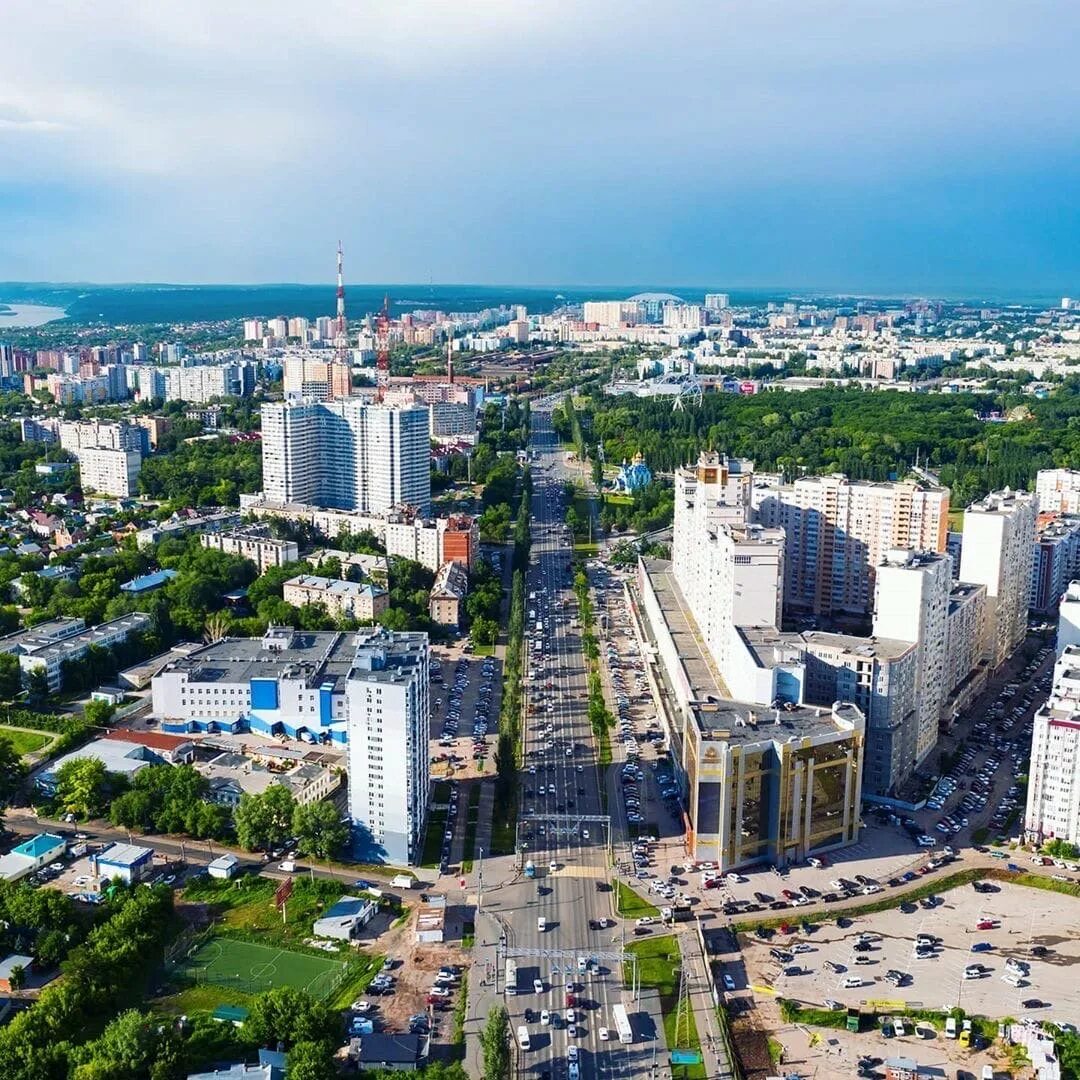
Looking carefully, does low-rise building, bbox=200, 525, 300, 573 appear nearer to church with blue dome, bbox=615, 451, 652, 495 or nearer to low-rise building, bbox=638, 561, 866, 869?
church with blue dome, bbox=615, 451, 652, 495

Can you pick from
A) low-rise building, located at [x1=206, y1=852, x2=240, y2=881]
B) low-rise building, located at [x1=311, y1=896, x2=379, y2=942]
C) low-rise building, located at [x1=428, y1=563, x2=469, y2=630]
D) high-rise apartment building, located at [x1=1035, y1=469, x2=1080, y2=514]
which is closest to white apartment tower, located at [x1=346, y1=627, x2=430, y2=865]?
low-rise building, located at [x1=311, y1=896, x2=379, y2=942]

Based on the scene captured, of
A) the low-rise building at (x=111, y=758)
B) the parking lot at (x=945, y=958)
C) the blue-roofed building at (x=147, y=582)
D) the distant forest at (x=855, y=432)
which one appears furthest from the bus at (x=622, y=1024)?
the distant forest at (x=855, y=432)

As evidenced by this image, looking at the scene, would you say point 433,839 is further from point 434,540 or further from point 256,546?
point 256,546

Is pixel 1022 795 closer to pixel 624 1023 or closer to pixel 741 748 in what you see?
pixel 741 748

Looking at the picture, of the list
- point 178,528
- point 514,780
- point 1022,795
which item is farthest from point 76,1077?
point 178,528

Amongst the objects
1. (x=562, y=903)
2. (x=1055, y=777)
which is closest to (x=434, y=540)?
(x=562, y=903)

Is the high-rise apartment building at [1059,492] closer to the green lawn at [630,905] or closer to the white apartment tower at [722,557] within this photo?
the white apartment tower at [722,557]
